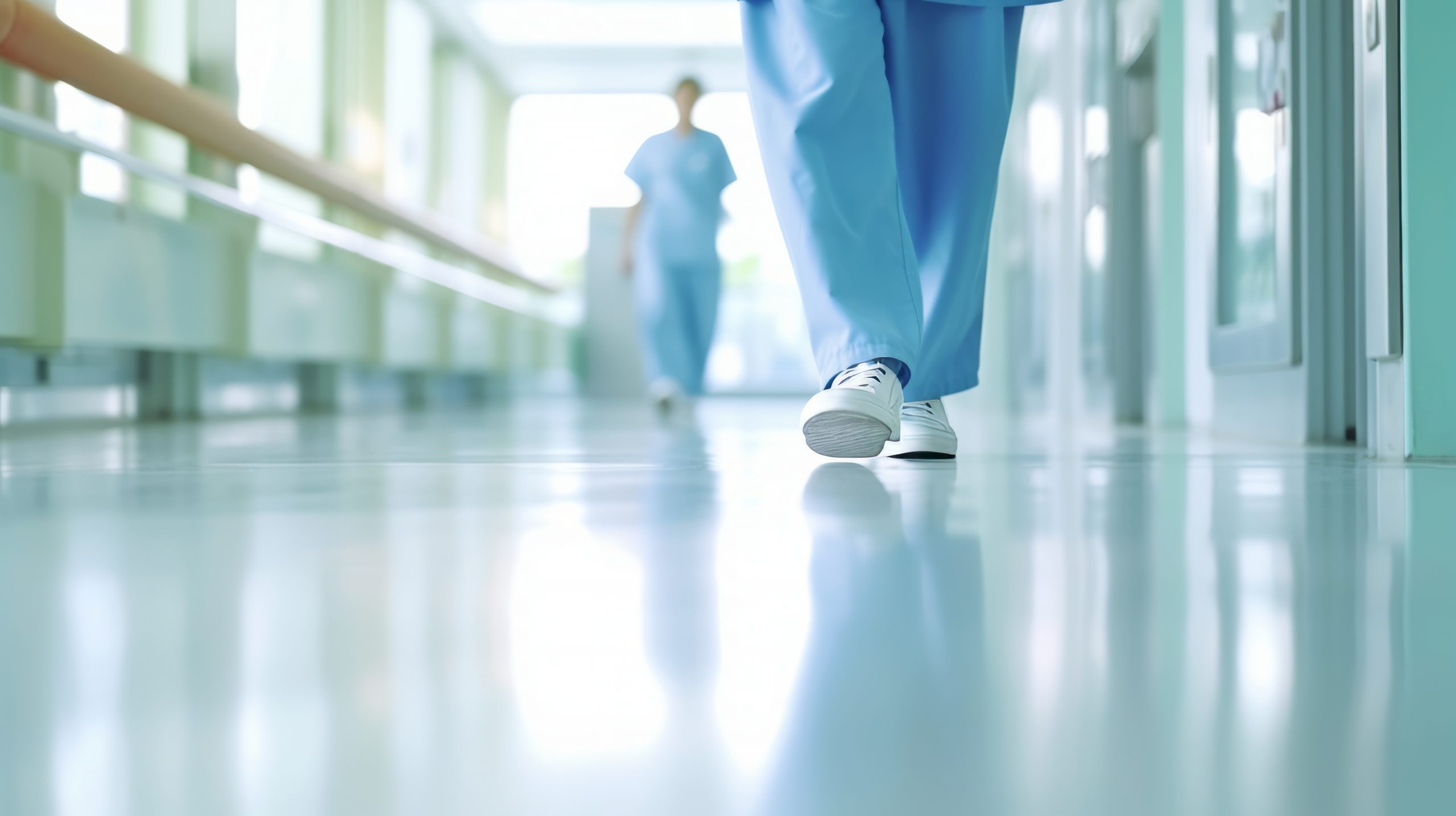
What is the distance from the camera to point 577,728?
0.31m

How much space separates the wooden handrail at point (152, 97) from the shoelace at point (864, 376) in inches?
59.0

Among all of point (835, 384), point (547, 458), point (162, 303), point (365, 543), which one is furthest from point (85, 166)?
point (365, 543)

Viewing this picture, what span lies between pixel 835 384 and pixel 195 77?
3.04m

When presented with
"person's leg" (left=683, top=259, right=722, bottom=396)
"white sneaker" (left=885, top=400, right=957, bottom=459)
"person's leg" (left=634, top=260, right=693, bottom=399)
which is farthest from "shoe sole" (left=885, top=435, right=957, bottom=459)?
"person's leg" (left=683, top=259, right=722, bottom=396)

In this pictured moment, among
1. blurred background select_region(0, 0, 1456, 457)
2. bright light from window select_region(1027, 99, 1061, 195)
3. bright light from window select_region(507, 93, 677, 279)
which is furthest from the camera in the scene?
bright light from window select_region(507, 93, 677, 279)

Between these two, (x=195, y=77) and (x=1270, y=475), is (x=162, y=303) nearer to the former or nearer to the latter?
(x=195, y=77)

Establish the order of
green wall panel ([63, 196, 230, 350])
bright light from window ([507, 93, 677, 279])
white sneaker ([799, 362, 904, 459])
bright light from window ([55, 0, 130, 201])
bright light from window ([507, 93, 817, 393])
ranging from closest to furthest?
white sneaker ([799, 362, 904, 459])
green wall panel ([63, 196, 230, 350])
bright light from window ([55, 0, 130, 201])
bright light from window ([507, 93, 817, 393])
bright light from window ([507, 93, 677, 279])

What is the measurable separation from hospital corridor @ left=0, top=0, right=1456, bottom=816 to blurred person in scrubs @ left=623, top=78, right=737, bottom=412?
313 mm

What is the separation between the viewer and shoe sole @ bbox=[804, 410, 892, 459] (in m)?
1.25

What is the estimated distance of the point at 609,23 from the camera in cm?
849

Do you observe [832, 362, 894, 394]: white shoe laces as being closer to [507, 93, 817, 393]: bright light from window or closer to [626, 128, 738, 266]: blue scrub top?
[626, 128, 738, 266]: blue scrub top

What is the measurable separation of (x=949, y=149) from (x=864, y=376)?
16.1 inches

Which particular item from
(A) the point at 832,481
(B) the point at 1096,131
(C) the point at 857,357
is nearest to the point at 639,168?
(B) the point at 1096,131

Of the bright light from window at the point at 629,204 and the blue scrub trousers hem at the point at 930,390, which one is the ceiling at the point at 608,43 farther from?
the blue scrub trousers hem at the point at 930,390
